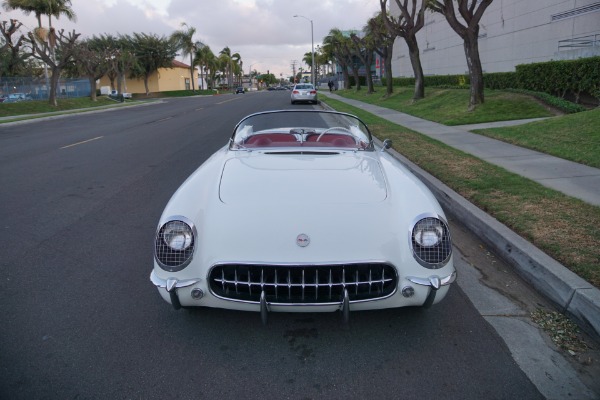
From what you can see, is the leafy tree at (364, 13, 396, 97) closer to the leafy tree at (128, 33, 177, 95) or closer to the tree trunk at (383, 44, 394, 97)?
the tree trunk at (383, 44, 394, 97)

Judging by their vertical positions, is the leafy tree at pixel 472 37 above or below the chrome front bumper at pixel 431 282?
above

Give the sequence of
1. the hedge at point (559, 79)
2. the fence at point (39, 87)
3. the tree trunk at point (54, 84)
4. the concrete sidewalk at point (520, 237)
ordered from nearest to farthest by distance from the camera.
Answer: the concrete sidewalk at point (520, 237) → the hedge at point (559, 79) → the tree trunk at point (54, 84) → the fence at point (39, 87)

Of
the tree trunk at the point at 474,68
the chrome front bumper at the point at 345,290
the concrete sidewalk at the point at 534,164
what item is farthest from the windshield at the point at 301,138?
the tree trunk at the point at 474,68

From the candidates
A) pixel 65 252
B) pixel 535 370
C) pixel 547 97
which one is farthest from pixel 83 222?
pixel 547 97

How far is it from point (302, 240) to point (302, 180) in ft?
2.32

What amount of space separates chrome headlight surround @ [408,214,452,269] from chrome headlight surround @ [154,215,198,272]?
1.31m

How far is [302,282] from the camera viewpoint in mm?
2746

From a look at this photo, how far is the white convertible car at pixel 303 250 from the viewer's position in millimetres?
2760

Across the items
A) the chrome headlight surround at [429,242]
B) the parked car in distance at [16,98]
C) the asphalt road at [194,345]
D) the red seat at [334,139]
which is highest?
the parked car in distance at [16,98]

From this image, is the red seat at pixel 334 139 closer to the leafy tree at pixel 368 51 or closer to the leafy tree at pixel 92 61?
the leafy tree at pixel 368 51

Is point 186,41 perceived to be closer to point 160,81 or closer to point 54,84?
point 160,81

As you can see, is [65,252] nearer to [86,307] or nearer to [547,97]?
[86,307]

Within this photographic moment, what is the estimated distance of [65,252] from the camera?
15.1ft

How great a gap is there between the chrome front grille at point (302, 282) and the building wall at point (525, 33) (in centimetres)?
1809
